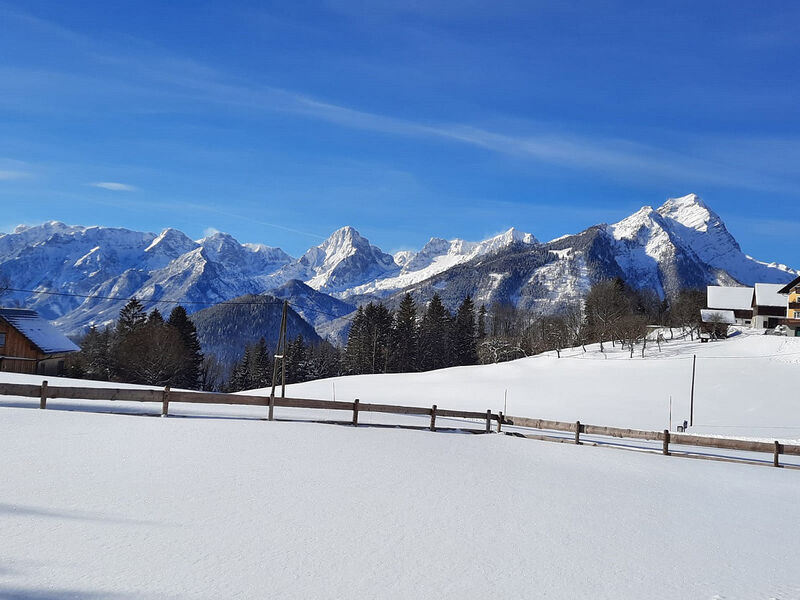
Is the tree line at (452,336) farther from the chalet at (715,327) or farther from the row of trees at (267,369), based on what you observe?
the row of trees at (267,369)

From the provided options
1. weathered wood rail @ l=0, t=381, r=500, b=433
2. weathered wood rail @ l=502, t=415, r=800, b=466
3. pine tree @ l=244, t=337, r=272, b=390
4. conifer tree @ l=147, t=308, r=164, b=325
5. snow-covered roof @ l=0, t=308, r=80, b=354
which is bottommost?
pine tree @ l=244, t=337, r=272, b=390

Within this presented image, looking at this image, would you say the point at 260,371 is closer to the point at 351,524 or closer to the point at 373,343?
the point at 373,343

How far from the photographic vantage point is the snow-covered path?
6.68m

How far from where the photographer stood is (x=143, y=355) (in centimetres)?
6544

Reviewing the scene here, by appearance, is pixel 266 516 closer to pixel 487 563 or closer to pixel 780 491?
pixel 487 563

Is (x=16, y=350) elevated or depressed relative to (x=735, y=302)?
depressed

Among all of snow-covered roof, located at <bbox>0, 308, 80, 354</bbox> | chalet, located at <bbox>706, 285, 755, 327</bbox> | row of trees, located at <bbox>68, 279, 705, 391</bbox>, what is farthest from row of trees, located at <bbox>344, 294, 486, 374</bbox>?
snow-covered roof, located at <bbox>0, 308, 80, 354</bbox>

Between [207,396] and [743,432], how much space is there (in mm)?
31569

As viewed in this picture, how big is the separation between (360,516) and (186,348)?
67339 millimetres

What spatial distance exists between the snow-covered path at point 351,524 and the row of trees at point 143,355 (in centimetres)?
5341

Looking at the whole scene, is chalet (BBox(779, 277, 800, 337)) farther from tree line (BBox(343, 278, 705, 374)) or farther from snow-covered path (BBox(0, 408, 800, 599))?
snow-covered path (BBox(0, 408, 800, 599))

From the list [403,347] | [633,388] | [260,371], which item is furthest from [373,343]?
[633,388]

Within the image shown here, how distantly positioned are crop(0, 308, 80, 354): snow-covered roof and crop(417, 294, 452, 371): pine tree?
5355 cm

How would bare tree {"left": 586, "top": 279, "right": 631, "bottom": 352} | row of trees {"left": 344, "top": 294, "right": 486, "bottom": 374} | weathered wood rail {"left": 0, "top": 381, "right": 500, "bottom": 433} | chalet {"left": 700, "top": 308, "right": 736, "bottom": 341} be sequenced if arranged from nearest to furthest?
weathered wood rail {"left": 0, "top": 381, "right": 500, "bottom": 433} → chalet {"left": 700, "top": 308, "right": 736, "bottom": 341} → bare tree {"left": 586, "top": 279, "right": 631, "bottom": 352} → row of trees {"left": 344, "top": 294, "right": 486, "bottom": 374}
